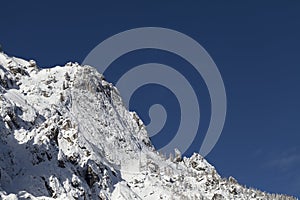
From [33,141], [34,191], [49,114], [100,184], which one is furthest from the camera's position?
[49,114]

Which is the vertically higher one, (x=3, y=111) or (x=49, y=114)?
(x=49, y=114)

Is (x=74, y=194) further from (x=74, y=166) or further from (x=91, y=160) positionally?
(x=91, y=160)

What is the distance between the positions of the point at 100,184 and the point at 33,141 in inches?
1458

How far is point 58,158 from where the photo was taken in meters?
127

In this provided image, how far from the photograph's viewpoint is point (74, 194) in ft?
400

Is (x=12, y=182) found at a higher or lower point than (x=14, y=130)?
lower

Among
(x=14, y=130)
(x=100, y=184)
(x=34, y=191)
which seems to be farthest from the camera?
(x=100, y=184)

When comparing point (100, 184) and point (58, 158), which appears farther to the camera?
point (100, 184)

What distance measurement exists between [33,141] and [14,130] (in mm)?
12163

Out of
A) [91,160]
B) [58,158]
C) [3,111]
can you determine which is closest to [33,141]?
[58,158]

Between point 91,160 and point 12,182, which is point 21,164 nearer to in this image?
point 12,182

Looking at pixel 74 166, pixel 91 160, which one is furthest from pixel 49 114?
pixel 74 166

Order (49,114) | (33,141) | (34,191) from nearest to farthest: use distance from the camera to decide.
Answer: (34,191) → (33,141) → (49,114)

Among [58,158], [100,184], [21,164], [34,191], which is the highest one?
[100,184]
